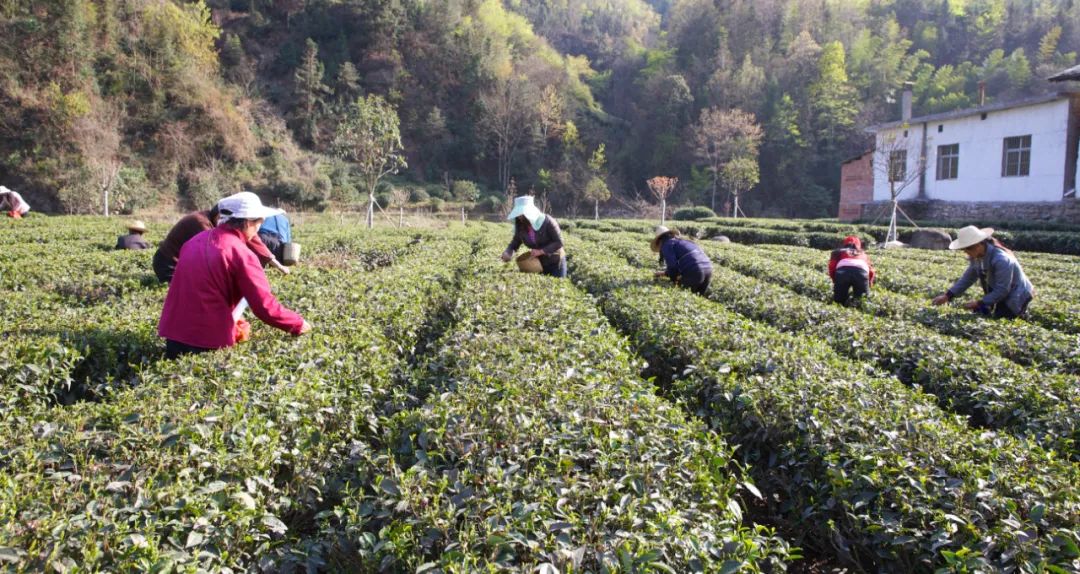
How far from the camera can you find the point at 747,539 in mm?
2332

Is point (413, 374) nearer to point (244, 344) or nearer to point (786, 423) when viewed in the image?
point (244, 344)

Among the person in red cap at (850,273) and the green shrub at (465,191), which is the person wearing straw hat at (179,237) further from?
the green shrub at (465,191)

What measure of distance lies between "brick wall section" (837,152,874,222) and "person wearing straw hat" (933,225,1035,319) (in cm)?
3101

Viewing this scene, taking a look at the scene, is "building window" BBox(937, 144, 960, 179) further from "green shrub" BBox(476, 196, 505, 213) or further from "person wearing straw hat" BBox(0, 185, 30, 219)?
"person wearing straw hat" BBox(0, 185, 30, 219)

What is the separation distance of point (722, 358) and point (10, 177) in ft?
137

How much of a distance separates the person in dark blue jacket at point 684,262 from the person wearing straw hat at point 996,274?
2845 millimetres

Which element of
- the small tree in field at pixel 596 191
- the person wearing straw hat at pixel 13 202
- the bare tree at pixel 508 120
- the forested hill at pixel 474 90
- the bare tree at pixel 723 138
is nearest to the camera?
the person wearing straw hat at pixel 13 202

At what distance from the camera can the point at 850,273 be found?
8133mm

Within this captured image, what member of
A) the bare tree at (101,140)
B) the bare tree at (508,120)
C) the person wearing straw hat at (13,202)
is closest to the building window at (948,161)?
the person wearing straw hat at (13,202)

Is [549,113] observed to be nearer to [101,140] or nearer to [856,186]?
[856,186]

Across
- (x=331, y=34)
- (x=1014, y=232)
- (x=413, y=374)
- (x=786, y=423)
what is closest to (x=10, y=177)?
(x=331, y=34)

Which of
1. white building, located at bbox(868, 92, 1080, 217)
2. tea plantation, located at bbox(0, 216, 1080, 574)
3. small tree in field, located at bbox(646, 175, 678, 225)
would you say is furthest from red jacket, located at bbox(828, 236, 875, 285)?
small tree in field, located at bbox(646, 175, 678, 225)

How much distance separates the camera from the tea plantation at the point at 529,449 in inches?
90.9

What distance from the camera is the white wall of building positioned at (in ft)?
83.6
